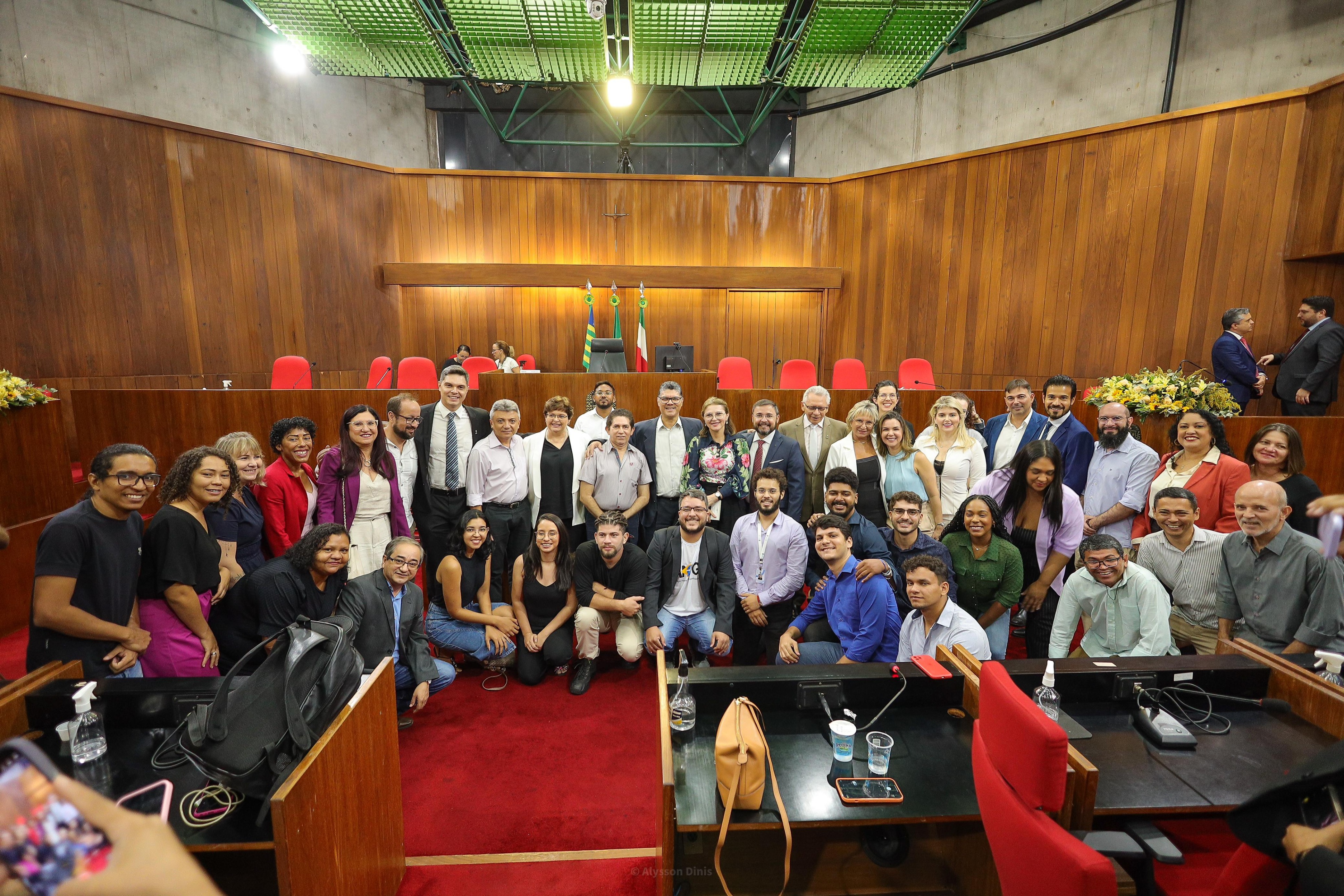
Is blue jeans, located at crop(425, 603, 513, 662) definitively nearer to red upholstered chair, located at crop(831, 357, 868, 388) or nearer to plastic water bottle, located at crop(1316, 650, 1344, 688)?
plastic water bottle, located at crop(1316, 650, 1344, 688)

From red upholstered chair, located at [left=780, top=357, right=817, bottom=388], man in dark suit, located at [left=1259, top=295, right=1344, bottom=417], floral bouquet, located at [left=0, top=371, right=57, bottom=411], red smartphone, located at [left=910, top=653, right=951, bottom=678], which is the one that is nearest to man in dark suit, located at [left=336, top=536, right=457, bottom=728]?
red smartphone, located at [left=910, top=653, right=951, bottom=678]

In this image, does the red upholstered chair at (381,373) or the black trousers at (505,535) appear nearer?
the black trousers at (505,535)

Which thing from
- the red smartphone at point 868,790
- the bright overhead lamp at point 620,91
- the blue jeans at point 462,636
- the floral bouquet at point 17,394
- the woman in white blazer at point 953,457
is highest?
the bright overhead lamp at point 620,91

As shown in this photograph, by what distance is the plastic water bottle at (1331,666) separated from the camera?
221cm

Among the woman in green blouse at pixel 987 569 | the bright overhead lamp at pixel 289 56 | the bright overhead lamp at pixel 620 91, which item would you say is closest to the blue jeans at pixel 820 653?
the woman in green blouse at pixel 987 569

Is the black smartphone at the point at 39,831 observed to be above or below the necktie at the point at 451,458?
above

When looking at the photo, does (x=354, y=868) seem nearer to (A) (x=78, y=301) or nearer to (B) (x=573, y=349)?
(A) (x=78, y=301)

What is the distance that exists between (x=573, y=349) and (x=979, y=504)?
7.53m

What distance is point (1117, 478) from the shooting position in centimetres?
387

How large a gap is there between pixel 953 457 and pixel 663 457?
6.02 feet

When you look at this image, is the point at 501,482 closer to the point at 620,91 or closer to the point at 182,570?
the point at 182,570

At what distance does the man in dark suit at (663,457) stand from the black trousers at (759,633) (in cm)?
92

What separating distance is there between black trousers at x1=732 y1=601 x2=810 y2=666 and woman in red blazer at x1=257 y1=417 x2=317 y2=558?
7.84 ft

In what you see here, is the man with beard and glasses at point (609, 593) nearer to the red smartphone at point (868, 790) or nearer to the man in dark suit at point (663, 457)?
the man in dark suit at point (663, 457)
